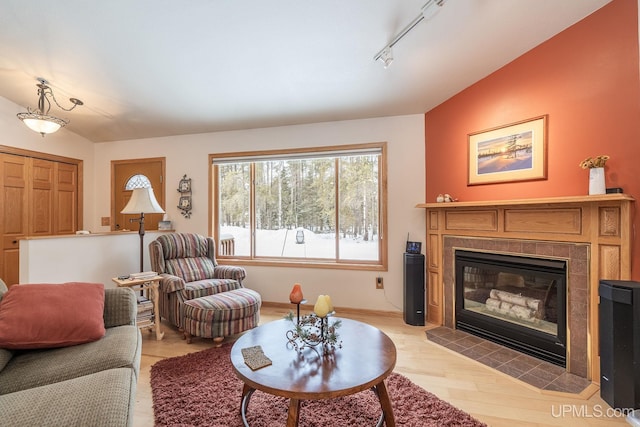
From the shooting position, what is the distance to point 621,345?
5.63 feet

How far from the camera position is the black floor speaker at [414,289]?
304cm

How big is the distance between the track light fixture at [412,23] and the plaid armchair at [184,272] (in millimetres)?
2517

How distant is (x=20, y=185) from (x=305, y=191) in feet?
11.7

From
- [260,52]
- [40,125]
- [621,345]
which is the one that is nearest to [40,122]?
[40,125]

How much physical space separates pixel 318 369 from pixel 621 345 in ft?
6.08

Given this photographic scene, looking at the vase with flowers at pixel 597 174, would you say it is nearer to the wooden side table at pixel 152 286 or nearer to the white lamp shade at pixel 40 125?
the wooden side table at pixel 152 286

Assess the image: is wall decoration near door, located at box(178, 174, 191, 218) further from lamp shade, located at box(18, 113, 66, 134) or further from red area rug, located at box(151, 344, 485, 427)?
red area rug, located at box(151, 344, 485, 427)

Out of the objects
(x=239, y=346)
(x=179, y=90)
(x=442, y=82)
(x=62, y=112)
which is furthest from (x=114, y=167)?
(x=442, y=82)

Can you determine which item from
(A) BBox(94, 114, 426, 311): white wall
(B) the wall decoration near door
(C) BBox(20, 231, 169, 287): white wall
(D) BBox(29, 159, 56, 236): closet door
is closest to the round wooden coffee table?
(A) BBox(94, 114, 426, 311): white wall

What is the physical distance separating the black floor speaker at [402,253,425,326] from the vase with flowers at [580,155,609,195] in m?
1.52

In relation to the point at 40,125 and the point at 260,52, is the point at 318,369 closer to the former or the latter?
the point at 260,52

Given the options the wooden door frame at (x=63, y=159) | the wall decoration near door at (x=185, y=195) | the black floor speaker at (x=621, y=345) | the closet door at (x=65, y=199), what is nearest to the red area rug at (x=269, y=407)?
the black floor speaker at (x=621, y=345)

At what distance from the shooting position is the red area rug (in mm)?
1595

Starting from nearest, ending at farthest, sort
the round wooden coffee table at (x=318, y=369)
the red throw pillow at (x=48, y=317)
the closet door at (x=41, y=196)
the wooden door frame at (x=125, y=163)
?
1. the round wooden coffee table at (x=318, y=369)
2. the red throw pillow at (x=48, y=317)
3. the closet door at (x=41, y=196)
4. the wooden door frame at (x=125, y=163)
